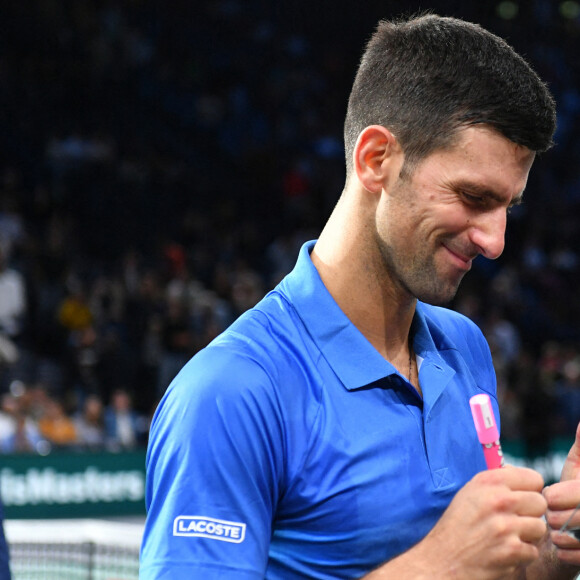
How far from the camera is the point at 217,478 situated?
152cm

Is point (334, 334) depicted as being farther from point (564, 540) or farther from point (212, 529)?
point (564, 540)

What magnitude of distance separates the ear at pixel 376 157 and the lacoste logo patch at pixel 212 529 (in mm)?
622

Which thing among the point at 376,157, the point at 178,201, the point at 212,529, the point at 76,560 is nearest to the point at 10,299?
the point at 178,201

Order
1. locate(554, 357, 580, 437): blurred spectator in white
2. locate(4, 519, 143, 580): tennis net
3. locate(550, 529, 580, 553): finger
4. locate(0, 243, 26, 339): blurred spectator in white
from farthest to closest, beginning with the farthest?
locate(554, 357, 580, 437): blurred spectator in white → locate(0, 243, 26, 339): blurred spectator in white → locate(4, 519, 143, 580): tennis net → locate(550, 529, 580, 553): finger

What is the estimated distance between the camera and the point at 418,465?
5.46 feet

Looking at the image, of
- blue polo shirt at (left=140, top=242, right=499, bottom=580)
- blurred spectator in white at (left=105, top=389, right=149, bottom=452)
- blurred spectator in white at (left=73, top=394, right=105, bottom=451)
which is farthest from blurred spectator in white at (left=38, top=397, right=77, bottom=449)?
blue polo shirt at (left=140, top=242, right=499, bottom=580)

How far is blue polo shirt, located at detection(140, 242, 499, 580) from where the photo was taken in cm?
152

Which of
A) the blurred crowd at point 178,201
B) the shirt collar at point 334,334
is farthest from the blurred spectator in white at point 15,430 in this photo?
the shirt collar at point 334,334

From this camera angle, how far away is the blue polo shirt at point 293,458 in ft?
4.99

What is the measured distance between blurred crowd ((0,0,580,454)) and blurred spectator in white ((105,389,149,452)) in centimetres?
2

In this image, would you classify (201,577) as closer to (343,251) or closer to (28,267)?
(343,251)

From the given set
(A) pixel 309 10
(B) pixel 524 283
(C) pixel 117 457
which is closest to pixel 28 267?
(C) pixel 117 457

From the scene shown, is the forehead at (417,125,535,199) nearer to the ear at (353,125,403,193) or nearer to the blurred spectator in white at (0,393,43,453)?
the ear at (353,125,403,193)

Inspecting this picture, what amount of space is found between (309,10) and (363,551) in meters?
17.4
